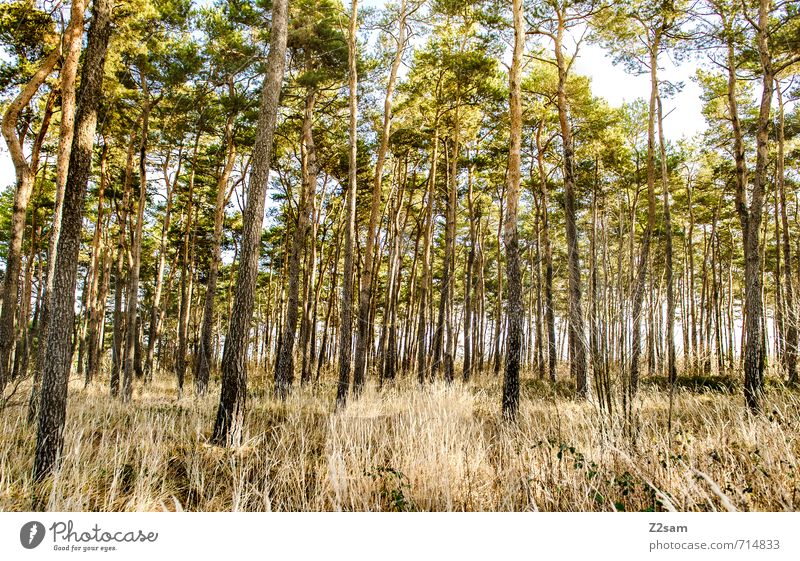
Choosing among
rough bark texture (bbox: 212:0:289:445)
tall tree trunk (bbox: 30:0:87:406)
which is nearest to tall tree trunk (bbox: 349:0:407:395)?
rough bark texture (bbox: 212:0:289:445)

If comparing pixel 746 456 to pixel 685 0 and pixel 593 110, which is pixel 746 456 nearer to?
pixel 685 0

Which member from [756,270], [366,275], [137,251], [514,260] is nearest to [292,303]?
[366,275]

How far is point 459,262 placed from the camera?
25766 mm

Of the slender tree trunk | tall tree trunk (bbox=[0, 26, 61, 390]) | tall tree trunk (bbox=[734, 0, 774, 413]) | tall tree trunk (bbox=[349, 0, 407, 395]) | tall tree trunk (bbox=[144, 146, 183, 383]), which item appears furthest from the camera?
tall tree trunk (bbox=[144, 146, 183, 383])

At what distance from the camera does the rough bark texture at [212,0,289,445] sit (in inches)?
186

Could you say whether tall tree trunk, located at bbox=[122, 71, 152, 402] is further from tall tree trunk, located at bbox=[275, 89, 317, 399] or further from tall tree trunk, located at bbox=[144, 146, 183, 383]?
tall tree trunk, located at bbox=[275, 89, 317, 399]

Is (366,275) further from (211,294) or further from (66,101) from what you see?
(66,101)

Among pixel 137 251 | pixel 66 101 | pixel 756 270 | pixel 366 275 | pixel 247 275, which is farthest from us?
pixel 137 251

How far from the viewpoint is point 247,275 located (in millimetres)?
4887

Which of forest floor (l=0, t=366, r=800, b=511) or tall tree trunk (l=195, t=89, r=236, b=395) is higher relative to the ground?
tall tree trunk (l=195, t=89, r=236, b=395)

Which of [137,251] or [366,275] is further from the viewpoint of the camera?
[137,251]

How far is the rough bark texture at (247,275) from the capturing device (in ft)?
15.5
